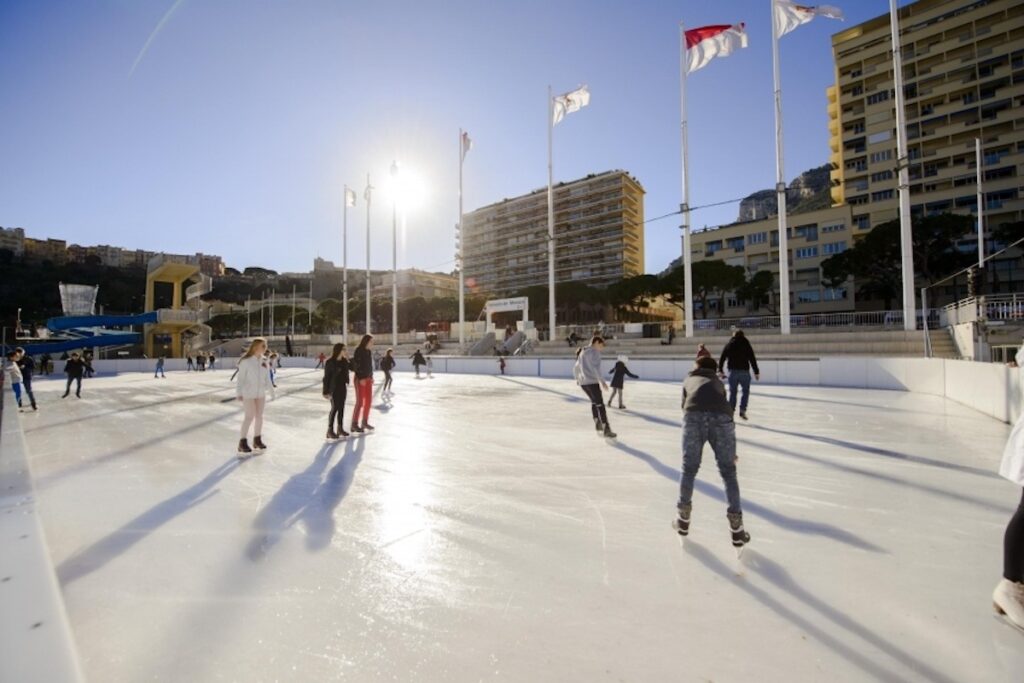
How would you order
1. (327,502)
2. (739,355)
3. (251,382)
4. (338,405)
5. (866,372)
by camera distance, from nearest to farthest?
(327,502) < (251,382) < (338,405) < (739,355) < (866,372)

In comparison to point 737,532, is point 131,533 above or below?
below

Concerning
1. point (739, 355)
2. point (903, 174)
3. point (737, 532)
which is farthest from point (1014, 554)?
point (903, 174)

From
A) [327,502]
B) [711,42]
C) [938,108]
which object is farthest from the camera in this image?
[938,108]

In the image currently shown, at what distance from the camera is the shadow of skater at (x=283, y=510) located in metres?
3.43

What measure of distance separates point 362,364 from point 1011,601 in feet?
23.6

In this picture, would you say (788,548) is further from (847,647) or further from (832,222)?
(832,222)

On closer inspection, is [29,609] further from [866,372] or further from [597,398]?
[866,372]

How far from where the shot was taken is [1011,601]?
7.69 feet

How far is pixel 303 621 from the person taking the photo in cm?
240

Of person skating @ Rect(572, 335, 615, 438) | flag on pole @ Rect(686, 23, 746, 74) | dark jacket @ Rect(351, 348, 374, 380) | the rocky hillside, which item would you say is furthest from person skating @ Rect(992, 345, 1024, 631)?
the rocky hillside

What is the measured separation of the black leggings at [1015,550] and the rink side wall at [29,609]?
14.0 feet

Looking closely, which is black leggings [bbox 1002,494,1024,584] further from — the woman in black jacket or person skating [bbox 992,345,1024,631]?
the woman in black jacket

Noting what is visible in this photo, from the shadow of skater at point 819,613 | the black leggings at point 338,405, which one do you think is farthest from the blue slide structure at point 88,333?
the shadow of skater at point 819,613

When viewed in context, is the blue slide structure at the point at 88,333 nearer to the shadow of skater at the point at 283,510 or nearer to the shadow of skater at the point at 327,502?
the shadow of skater at the point at 327,502
